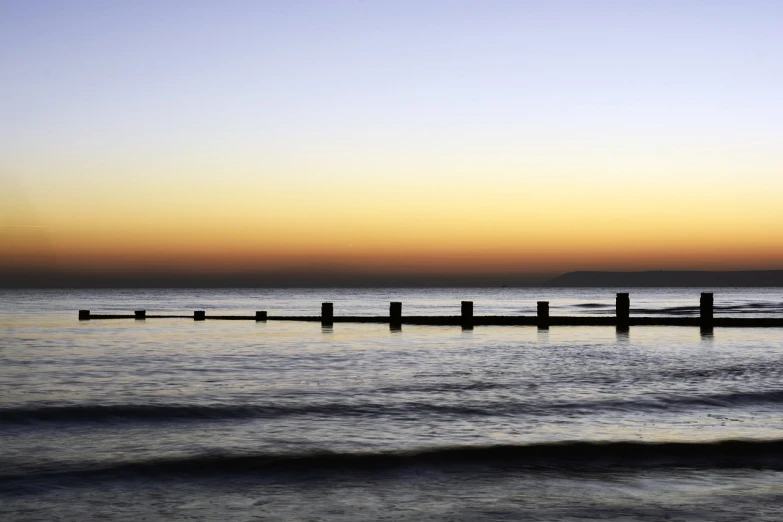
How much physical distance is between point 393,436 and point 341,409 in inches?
99.4

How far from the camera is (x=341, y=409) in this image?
12.9 meters

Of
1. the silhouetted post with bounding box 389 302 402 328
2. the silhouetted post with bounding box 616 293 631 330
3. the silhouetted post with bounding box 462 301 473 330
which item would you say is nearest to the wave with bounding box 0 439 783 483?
the silhouetted post with bounding box 616 293 631 330

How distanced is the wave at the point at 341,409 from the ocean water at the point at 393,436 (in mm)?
48

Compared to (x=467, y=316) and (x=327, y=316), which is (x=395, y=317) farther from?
(x=327, y=316)

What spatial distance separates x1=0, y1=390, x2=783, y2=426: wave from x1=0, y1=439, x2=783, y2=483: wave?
9.33ft

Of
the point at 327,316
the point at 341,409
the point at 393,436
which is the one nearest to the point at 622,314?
the point at 327,316

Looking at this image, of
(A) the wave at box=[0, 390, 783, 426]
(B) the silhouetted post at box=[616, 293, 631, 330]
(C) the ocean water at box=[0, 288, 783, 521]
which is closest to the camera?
(C) the ocean water at box=[0, 288, 783, 521]

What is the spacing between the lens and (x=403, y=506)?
275 inches

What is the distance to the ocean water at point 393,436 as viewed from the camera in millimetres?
7066

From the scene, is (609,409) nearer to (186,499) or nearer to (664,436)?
(664,436)

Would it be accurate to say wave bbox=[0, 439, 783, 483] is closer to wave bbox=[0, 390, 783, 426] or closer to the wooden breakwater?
wave bbox=[0, 390, 783, 426]

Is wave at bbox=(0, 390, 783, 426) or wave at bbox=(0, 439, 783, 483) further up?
wave at bbox=(0, 439, 783, 483)

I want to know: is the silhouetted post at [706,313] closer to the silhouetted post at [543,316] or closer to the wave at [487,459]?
A: the silhouetted post at [543,316]

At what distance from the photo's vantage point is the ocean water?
7.07m
